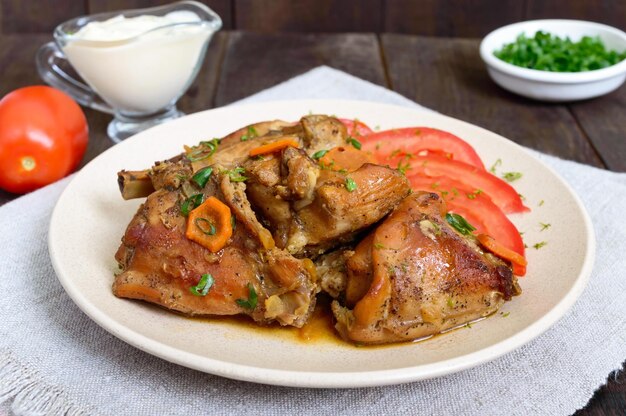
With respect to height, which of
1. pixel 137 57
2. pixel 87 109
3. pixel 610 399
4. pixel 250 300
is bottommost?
pixel 87 109

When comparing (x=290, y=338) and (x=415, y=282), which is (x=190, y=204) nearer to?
(x=290, y=338)

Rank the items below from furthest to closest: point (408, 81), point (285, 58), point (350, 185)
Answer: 1. point (285, 58)
2. point (408, 81)
3. point (350, 185)

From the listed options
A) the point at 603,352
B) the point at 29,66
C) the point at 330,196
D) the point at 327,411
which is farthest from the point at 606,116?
the point at 29,66

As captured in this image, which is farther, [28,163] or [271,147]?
[28,163]

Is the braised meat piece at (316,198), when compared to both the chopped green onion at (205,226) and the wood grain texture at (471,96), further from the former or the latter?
the wood grain texture at (471,96)

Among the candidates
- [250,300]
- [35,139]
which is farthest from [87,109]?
[250,300]

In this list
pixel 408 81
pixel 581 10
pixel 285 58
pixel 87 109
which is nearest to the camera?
pixel 87 109

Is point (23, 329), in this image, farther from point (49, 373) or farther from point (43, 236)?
point (43, 236)
